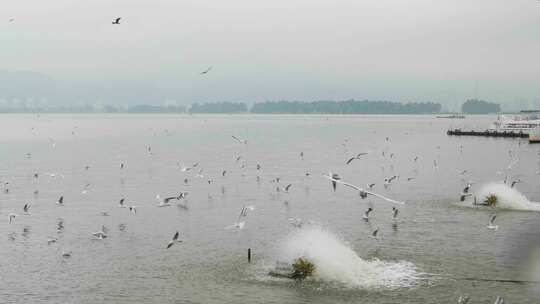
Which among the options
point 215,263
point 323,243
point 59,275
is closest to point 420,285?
point 323,243

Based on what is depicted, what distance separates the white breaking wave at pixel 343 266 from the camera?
3559 centimetres

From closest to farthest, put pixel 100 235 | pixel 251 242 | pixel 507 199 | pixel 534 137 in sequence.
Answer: pixel 251 242 → pixel 100 235 → pixel 507 199 → pixel 534 137

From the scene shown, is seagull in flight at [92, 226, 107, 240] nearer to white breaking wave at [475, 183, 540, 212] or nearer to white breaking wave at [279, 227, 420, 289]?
white breaking wave at [279, 227, 420, 289]

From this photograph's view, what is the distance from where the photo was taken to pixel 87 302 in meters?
33.1

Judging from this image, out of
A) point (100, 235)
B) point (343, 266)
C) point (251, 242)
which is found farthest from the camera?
point (100, 235)

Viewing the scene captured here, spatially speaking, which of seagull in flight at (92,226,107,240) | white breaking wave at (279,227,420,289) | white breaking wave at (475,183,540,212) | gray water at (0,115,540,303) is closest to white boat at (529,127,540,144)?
gray water at (0,115,540,303)

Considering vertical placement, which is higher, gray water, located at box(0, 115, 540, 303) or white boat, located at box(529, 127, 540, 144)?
white boat, located at box(529, 127, 540, 144)

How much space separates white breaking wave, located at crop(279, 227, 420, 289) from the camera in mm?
35594

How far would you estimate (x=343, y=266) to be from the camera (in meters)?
36.8

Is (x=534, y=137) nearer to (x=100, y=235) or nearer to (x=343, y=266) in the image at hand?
(x=100, y=235)

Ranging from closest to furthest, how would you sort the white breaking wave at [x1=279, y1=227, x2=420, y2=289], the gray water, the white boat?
the gray water → the white breaking wave at [x1=279, y1=227, x2=420, y2=289] → the white boat

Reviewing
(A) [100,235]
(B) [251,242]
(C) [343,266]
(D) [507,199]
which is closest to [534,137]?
(D) [507,199]

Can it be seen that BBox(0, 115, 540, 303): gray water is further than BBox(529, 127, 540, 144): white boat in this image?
No

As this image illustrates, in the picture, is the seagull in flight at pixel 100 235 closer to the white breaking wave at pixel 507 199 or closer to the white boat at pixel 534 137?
the white breaking wave at pixel 507 199
